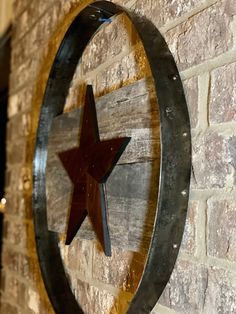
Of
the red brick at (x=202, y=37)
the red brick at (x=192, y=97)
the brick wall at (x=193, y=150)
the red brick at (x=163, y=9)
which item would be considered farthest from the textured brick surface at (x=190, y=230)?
the red brick at (x=163, y=9)

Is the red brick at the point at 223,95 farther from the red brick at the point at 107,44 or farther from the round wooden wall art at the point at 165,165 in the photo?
the red brick at the point at 107,44

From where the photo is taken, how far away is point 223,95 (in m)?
0.69

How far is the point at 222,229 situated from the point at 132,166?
245 mm

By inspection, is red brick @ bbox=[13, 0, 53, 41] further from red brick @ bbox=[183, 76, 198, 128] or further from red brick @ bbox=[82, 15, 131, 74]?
red brick @ bbox=[183, 76, 198, 128]

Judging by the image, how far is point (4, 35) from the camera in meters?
2.01

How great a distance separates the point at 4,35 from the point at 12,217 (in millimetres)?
899

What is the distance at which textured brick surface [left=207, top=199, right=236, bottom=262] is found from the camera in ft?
2.14

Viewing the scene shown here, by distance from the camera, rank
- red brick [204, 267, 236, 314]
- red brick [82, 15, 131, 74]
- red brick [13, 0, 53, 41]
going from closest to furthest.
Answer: red brick [204, 267, 236, 314] → red brick [82, 15, 131, 74] → red brick [13, 0, 53, 41]

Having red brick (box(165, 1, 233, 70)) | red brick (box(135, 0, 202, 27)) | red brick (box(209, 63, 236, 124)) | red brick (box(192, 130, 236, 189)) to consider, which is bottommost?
red brick (box(192, 130, 236, 189))

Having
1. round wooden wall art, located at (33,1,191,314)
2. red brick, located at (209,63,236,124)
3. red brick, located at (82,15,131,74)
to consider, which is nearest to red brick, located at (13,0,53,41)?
red brick, located at (82,15,131,74)

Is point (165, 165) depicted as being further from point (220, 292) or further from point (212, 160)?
point (220, 292)

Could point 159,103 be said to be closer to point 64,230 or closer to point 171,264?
point 171,264

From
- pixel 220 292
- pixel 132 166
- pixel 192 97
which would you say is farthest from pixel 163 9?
pixel 220 292

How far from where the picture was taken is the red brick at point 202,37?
691mm
